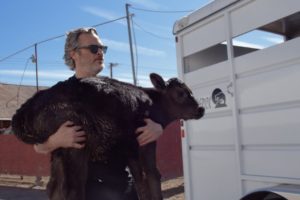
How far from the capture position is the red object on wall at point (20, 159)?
1484 centimetres

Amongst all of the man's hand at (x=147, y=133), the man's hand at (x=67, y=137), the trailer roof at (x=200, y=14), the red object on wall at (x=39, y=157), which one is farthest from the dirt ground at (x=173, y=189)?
the man's hand at (x=67, y=137)

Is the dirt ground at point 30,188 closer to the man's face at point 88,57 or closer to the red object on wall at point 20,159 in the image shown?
the red object on wall at point 20,159

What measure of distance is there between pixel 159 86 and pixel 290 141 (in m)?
1.65

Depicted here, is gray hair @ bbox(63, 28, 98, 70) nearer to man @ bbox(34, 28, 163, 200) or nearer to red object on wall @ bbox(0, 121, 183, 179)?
man @ bbox(34, 28, 163, 200)

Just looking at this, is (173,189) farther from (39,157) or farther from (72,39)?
(72,39)

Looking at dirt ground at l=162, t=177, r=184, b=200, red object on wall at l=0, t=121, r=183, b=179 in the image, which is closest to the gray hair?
dirt ground at l=162, t=177, r=184, b=200

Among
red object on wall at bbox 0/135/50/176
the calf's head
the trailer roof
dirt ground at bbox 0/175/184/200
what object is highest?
the trailer roof

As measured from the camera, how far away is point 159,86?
2.63 m

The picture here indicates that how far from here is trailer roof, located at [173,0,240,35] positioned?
4.61 metres

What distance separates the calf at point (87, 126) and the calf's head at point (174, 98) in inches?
14.6

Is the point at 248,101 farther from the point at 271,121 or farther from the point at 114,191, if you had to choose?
the point at 114,191

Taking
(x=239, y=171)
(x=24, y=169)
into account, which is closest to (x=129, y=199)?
(x=239, y=171)

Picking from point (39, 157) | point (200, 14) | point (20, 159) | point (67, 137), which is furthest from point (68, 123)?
point (20, 159)

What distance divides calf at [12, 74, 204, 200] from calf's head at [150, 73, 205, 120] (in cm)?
37
